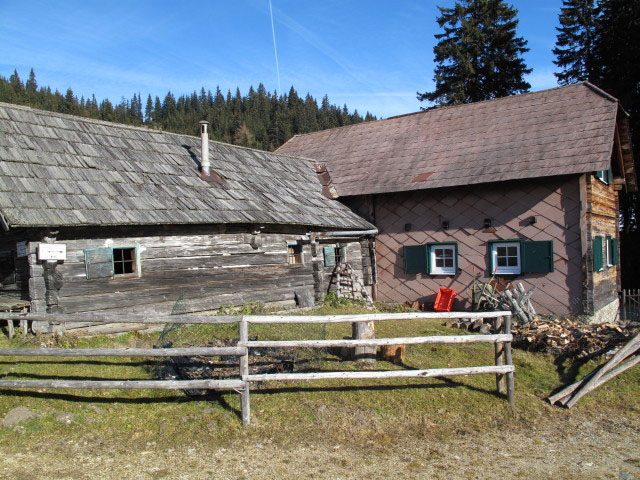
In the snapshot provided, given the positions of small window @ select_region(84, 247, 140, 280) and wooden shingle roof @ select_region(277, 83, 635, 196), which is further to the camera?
wooden shingle roof @ select_region(277, 83, 635, 196)

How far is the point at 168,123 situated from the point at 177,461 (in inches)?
4424

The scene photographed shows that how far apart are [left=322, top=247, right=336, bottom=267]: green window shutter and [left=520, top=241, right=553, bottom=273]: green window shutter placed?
533 cm

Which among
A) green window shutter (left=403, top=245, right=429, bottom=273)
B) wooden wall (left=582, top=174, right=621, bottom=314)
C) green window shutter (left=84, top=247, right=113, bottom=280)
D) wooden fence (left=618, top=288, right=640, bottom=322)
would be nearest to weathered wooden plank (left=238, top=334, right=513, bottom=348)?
green window shutter (left=84, top=247, right=113, bottom=280)

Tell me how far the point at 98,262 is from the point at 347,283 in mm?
7481

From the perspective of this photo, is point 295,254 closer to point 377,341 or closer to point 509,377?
point 377,341

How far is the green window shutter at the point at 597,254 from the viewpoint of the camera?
13149mm

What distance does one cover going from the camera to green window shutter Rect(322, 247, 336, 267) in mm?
15258

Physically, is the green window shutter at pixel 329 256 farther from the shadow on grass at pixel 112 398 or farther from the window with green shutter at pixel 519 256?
the shadow on grass at pixel 112 398

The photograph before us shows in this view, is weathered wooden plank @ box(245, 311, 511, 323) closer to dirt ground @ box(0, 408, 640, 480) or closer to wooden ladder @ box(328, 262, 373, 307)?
dirt ground @ box(0, 408, 640, 480)

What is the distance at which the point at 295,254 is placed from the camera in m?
14.3

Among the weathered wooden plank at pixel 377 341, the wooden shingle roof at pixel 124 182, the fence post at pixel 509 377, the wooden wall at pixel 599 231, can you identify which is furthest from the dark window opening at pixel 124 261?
the wooden wall at pixel 599 231

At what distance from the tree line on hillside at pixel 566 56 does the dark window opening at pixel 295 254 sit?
53.9ft

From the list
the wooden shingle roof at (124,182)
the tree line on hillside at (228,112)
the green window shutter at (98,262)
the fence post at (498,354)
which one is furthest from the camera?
the tree line on hillside at (228,112)

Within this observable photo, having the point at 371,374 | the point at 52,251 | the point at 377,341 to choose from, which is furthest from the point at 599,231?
the point at 52,251
